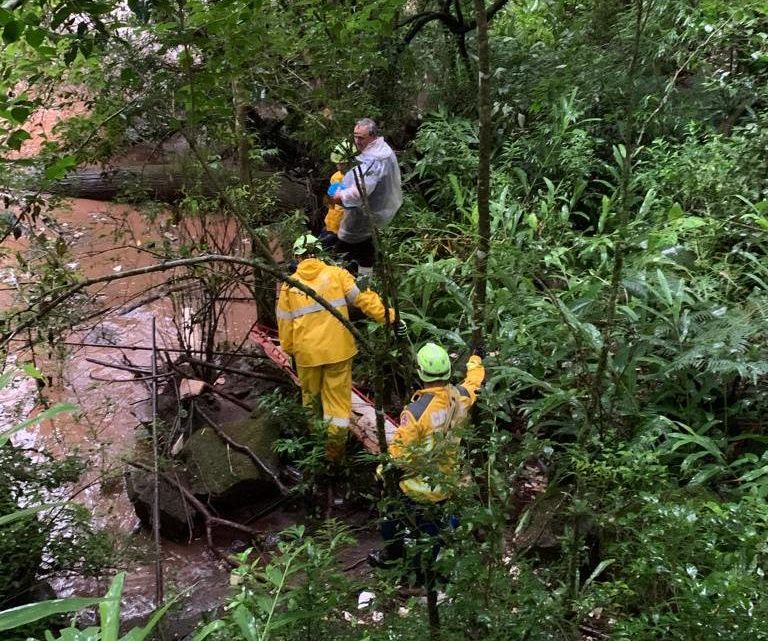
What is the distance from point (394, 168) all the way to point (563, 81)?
1.93 meters

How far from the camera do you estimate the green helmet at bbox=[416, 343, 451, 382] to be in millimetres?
2990

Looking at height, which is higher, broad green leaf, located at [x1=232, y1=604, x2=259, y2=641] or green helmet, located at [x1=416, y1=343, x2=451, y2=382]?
green helmet, located at [x1=416, y1=343, x2=451, y2=382]

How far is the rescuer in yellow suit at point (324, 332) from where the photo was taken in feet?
12.6

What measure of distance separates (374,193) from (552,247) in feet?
4.49

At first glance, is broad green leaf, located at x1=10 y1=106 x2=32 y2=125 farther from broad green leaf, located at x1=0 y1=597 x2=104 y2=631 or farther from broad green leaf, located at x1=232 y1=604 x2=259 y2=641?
broad green leaf, located at x1=232 y1=604 x2=259 y2=641

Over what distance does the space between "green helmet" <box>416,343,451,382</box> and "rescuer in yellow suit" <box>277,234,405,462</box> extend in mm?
735

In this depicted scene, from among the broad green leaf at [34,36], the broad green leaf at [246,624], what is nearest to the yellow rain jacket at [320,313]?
the broad green leaf at [34,36]

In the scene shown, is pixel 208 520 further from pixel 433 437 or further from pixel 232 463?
pixel 433 437

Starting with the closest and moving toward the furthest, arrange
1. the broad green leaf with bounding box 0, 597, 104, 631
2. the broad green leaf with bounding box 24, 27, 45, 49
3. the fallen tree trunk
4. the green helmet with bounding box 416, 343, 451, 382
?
1. the broad green leaf with bounding box 0, 597, 104, 631
2. the broad green leaf with bounding box 24, 27, 45, 49
3. the green helmet with bounding box 416, 343, 451, 382
4. the fallen tree trunk

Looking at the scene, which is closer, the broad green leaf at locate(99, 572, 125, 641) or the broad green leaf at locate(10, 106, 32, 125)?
the broad green leaf at locate(99, 572, 125, 641)

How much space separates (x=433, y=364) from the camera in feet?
9.82

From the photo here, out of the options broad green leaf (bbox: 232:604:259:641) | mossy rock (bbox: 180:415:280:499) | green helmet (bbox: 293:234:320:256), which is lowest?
mossy rock (bbox: 180:415:280:499)

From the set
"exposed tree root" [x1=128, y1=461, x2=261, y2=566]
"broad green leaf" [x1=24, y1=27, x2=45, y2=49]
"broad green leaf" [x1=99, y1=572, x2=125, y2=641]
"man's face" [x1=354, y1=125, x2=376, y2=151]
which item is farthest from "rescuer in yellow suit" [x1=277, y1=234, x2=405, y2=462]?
"broad green leaf" [x1=99, y1=572, x2=125, y2=641]

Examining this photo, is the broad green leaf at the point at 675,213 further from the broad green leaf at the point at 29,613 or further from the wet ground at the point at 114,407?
the broad green leaf at the point at 29,613
